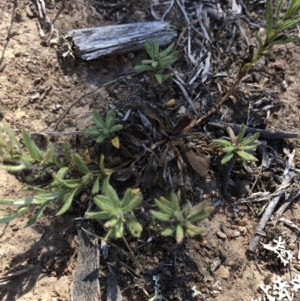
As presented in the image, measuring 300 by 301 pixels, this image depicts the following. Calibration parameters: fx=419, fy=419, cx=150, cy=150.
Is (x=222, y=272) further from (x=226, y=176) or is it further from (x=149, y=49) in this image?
(x=149, y=49)

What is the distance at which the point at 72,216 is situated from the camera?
2.79 metres

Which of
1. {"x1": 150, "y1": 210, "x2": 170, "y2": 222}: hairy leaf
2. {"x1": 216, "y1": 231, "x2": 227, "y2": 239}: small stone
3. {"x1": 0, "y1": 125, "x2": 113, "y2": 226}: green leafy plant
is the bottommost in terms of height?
{"x1": 216, "y1": 231, "x2": 227, "y2": 239}: small stone

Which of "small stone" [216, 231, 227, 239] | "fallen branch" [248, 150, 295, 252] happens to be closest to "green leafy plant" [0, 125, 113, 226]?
"small stone" [216, 231, 227, 239]

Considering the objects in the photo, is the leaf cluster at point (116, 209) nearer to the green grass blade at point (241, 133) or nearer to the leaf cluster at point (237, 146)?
the leaf cluster at point (237, 146)

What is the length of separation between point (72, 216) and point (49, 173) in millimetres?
328

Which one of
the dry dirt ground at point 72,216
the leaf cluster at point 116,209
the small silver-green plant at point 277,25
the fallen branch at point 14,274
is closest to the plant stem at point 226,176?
the dry dirt ground at point 72,216

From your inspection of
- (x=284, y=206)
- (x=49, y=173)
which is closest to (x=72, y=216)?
(x=49, y=173)

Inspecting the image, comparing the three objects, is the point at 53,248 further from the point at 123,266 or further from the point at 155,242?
the point at 155,242

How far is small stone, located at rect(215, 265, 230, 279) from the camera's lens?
9.01 ft

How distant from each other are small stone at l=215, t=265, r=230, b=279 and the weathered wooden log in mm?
1759

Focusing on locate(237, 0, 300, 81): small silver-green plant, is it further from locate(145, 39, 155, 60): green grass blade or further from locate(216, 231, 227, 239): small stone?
locate(216, 231, 227, 239): small stone

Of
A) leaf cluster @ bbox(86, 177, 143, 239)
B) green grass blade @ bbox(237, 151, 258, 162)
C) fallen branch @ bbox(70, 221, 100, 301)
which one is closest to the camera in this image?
leaf cluster @ bbox(86, 177, 143, 239)

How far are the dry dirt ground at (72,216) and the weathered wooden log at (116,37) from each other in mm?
89

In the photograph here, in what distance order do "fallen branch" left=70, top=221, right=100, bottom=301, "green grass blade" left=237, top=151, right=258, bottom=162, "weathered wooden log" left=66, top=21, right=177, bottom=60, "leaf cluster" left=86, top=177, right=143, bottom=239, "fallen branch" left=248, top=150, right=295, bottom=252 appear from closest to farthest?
1. "leaf cluster" left=86, top=177, right=143, bottom=239
2. "fallen branch" left=70, top=221, right=100, bottom=301
3. "green grass blade" left=237, top=151, right=258, bottom=162
4. "fallen branch" left=248, top=150, right=295, bottom=252
5. "weathered wooden log" left=66, top=21, right=177, bottom=60
